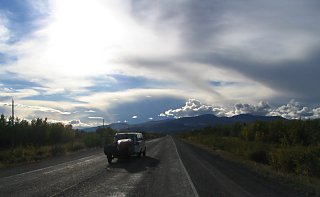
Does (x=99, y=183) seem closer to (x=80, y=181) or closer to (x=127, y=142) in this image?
(x=80, y=181)

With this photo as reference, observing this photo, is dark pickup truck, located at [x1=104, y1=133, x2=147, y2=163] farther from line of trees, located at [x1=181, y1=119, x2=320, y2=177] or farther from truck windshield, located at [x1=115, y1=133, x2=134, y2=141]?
line of trees, located at [x1=181, y1=119, x2=320, y2=177]

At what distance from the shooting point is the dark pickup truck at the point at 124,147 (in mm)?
29359

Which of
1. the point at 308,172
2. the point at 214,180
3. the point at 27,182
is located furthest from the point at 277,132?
the point at 27,182

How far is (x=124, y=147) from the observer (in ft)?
98.6

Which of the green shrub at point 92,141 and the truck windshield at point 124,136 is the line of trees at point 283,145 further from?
the green shrub at point 92,141

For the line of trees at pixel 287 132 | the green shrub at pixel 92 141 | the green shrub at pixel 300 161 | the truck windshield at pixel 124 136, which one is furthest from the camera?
the green shrub at pixel 92 141

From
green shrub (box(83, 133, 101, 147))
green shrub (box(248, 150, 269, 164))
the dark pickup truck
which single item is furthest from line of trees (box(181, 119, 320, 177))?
green shrub (box(83, 133, 101, 147))

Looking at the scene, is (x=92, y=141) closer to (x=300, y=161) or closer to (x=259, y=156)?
Answer: (x=259, y=156)

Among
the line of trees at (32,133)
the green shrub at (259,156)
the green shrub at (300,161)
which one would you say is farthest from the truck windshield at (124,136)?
the line of trees at (32,133)

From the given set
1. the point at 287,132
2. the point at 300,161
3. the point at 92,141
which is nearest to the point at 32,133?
the point at 92,141

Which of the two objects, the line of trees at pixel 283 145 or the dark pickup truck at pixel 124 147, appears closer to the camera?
the line of trees at pixel 283 145

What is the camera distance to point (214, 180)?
1867 cm

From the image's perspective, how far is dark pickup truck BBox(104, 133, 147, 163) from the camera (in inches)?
1156

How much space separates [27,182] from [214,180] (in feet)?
25.0
